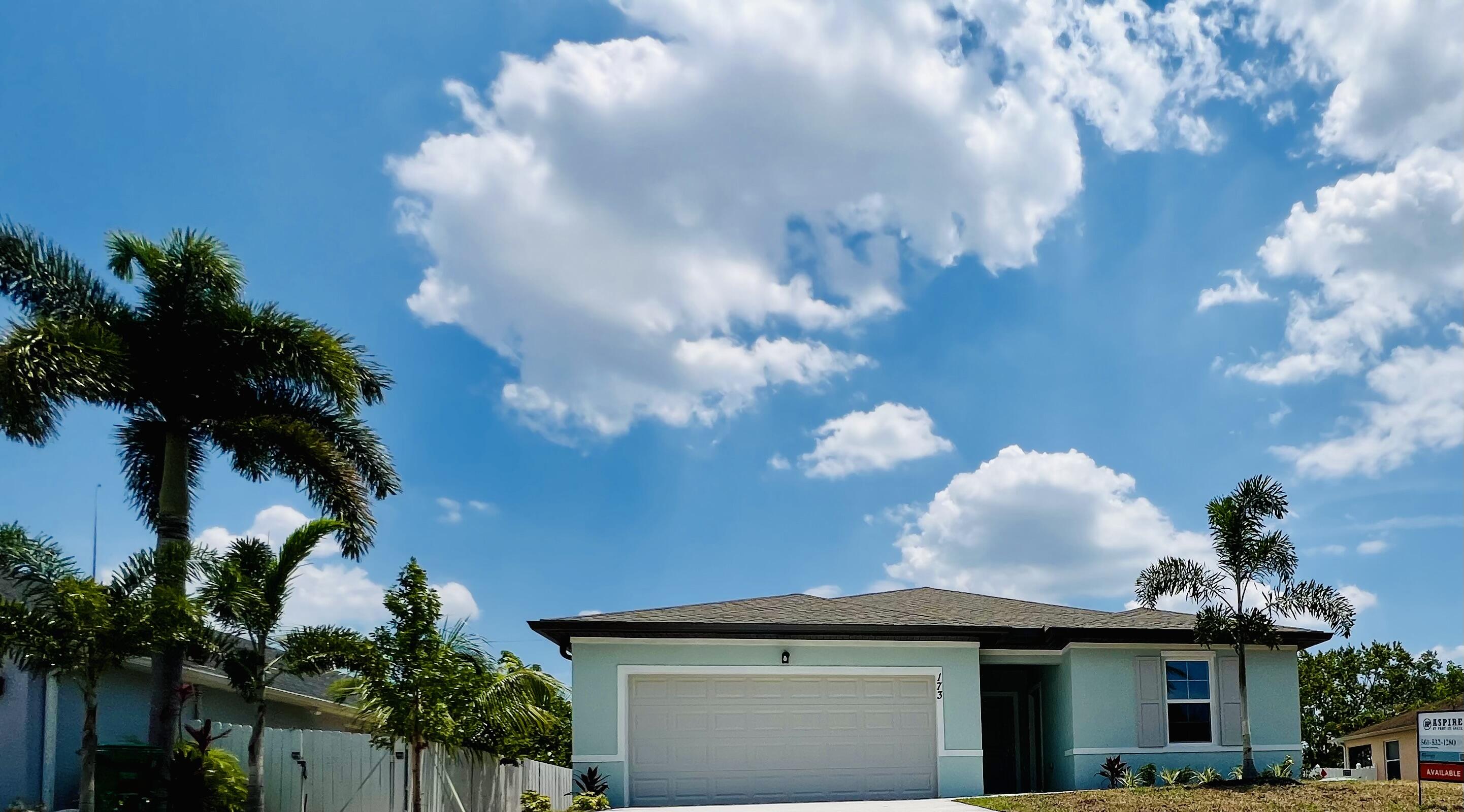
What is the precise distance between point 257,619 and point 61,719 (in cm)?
450

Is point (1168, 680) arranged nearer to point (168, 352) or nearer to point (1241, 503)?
point (1241, 503)

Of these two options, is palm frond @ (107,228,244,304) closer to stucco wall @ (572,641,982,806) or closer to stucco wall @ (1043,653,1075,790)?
stucco wall @ (572,641,982,806)

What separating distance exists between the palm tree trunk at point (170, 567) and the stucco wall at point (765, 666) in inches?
243

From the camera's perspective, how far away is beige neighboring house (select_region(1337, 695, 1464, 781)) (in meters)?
30.4

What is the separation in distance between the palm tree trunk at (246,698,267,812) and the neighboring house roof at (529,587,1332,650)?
5.74 metres

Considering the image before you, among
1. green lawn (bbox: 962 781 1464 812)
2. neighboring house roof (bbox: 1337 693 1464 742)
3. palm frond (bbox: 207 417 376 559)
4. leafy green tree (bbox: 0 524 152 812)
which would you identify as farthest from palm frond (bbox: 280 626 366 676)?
neighboring house roof (bbox: 1337 693 1464 742)

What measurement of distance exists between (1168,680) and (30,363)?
18.3 meters

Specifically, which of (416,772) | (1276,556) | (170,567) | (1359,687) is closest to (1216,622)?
(1276,556)

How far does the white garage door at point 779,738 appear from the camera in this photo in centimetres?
1912

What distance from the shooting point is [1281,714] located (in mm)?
20797

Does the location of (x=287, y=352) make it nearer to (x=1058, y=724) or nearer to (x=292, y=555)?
(x=292, y=555)

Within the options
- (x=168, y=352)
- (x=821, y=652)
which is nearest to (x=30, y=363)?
(x=168, y=352)

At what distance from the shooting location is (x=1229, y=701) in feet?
68.2

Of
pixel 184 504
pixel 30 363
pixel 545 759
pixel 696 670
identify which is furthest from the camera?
pixel 545 759
